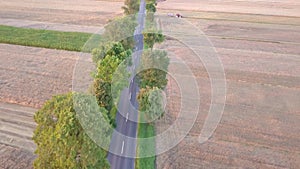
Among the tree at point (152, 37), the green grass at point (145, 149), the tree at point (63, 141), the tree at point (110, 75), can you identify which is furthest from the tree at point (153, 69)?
the tree at point (63, 141)

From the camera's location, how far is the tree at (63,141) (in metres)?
25.8

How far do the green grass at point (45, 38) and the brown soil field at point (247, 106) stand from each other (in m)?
21.7

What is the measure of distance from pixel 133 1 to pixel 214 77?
36273 millimetres

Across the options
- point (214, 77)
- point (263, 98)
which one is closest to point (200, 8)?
point (214, 77)

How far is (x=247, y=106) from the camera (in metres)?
47.8

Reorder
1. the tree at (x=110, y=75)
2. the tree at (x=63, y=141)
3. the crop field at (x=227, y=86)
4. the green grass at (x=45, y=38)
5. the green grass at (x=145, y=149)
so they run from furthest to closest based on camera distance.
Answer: the green grass at (x=45, y=38), the tree at (x=110, y=75), the crop field at (x=227, y=86), the green grass at (x=145, y=149), the tree at (x=63, y=141)

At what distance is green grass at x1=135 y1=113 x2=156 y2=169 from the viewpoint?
112ft

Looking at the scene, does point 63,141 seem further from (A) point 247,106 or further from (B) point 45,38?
(B) point 45,38

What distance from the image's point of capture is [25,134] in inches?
1575

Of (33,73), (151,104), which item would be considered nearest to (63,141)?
(151,104)

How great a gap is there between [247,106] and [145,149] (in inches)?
792

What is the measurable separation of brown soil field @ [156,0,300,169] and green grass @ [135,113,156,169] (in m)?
1.07

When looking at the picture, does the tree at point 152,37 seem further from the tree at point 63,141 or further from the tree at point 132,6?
the tree at point 63,141

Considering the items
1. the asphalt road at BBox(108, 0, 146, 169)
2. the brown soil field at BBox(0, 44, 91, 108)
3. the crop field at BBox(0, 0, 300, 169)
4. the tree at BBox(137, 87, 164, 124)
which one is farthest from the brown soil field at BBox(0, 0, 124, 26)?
the tree at BBox(137, 87, 164, 124)
